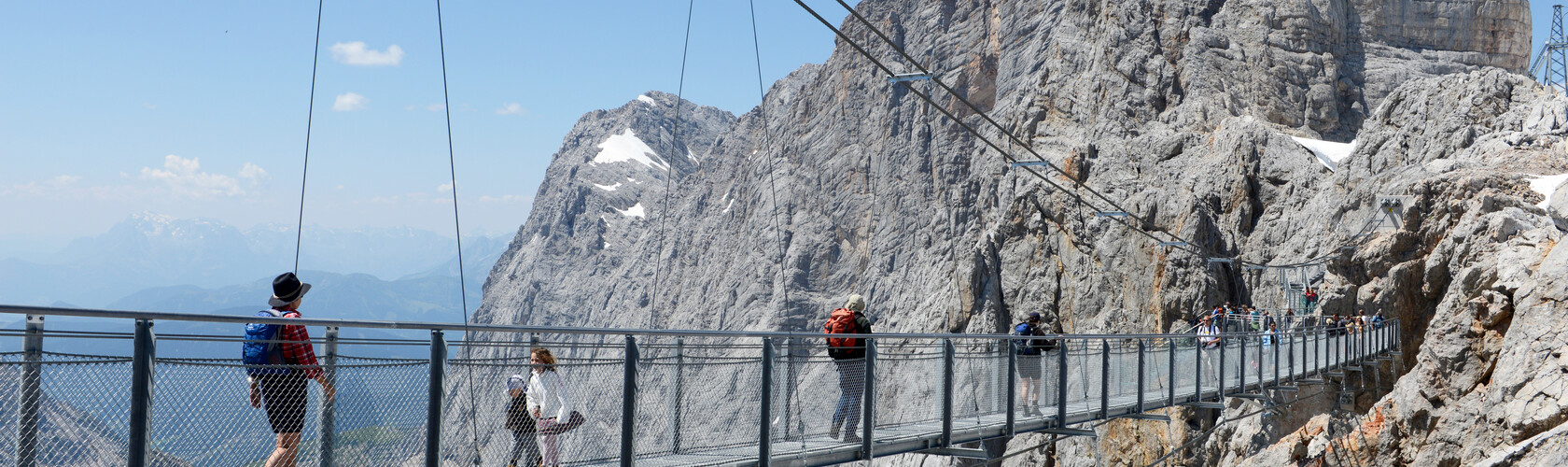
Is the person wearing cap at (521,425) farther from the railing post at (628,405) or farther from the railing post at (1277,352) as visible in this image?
the railing post at (1277,352)

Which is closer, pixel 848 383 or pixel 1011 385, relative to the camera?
pixel 848 383

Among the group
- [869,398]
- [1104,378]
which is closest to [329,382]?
[869,398]

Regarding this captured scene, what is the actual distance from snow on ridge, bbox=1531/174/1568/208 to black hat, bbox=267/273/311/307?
2269cm

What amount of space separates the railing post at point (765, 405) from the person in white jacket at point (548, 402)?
1.37m

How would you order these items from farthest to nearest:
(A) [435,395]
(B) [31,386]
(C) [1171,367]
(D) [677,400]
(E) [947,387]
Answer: (C) [1171,367] < (E) [947,387] < (D) [677,400] < (A) [435,395] < (B) [31,386]

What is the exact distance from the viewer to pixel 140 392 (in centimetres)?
366

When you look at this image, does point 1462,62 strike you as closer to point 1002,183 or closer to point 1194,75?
point 1194,75

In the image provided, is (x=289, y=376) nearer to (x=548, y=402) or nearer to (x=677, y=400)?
(x=548, y=402)

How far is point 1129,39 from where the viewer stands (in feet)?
151

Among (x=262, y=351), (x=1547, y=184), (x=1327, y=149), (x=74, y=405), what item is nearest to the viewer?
(x=74, y=405)

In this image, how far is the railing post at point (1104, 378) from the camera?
1056 cm

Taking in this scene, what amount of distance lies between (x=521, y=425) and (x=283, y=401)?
3.93ft

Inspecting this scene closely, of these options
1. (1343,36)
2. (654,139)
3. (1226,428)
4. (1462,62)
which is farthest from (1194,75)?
(654,139)

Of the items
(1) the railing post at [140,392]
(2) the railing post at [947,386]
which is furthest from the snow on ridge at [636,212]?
(1) the railing post at [140,392]
